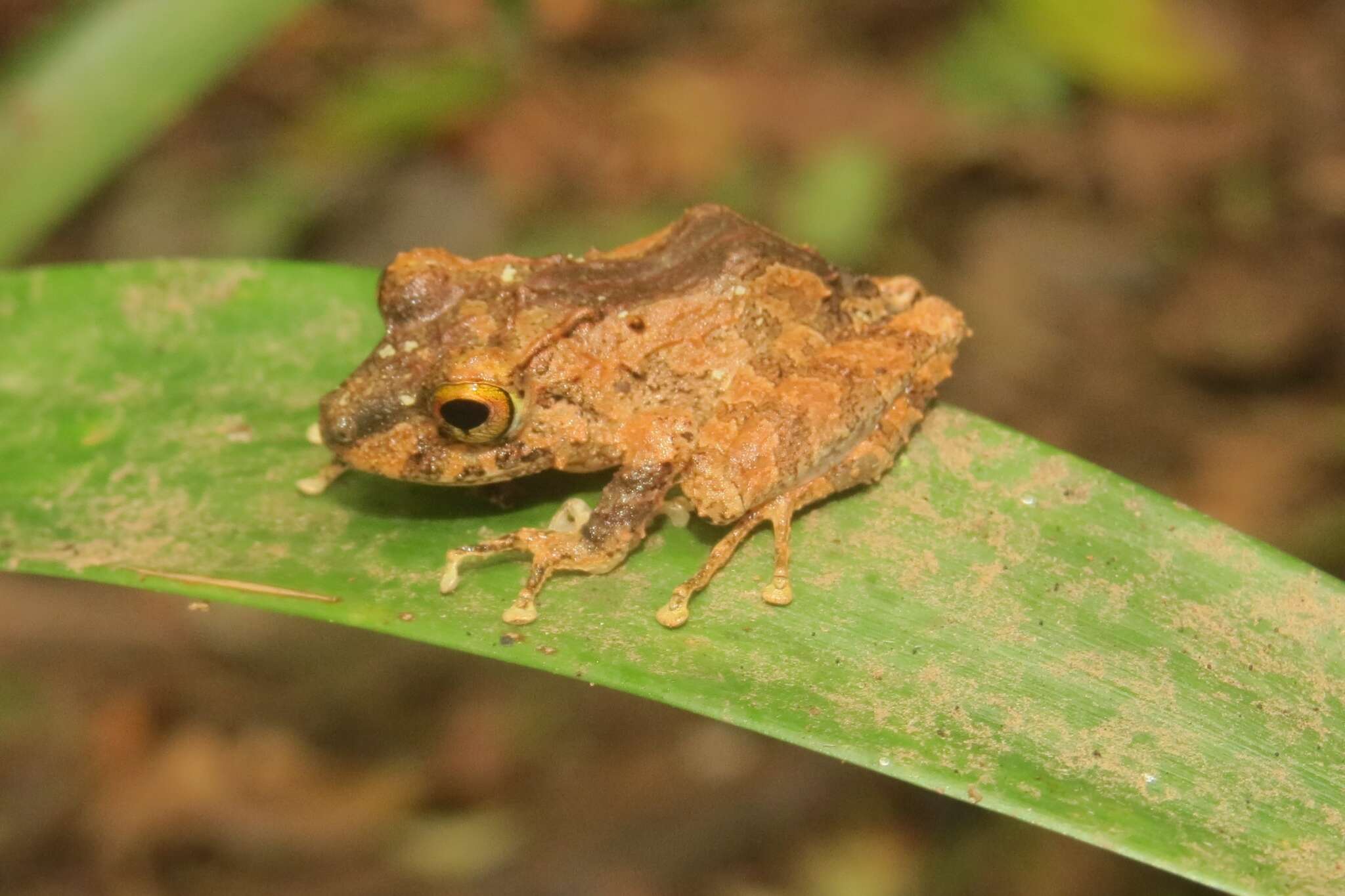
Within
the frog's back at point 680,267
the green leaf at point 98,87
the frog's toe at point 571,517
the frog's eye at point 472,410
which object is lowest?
the frog's toe at point 571,517

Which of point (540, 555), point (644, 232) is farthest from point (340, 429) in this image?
point (644, 232)

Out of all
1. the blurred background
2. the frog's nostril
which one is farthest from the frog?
the blurred background

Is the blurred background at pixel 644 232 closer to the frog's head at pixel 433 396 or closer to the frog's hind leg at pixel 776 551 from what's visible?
the frog's head at pixel 433 396

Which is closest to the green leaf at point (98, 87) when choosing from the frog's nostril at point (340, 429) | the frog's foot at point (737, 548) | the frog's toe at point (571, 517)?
the frog's nostril at point (340, 429)

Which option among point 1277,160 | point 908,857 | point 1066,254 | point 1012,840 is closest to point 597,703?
point 908,857

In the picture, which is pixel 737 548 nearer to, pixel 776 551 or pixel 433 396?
pixel 776 551
